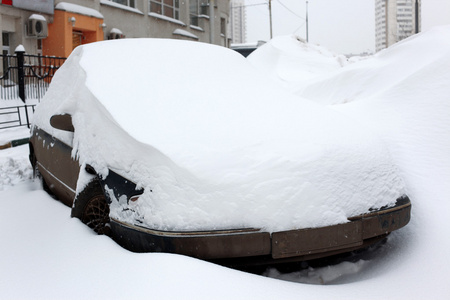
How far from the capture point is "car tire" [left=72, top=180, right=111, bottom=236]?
2.99 metres

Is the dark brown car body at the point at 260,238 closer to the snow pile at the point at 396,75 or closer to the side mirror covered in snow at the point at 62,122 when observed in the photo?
the side mirror covered in snow at the point at 62,122

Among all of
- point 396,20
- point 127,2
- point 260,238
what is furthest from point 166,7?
point 396,20

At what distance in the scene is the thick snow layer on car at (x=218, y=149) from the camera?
8.02ft

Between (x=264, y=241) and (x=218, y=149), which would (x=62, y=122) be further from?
(x=264, y=241)

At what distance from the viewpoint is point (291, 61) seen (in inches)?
574

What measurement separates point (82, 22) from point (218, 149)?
1688 cm

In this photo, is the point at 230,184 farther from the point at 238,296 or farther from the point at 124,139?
the point at 124,139

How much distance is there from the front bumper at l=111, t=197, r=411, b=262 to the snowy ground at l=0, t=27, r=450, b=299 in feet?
0.29

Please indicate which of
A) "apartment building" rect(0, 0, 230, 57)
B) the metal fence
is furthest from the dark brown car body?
"apartment building" rect(0, 0, 230, 57)

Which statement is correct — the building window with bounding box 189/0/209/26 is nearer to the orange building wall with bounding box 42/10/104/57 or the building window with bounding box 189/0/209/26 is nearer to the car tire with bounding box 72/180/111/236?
the orange building wall with bounding box 42/10/104/57

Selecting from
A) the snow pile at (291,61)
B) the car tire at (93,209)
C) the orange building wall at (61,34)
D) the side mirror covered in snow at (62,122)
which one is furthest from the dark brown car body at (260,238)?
the orange building wall at (61,34)

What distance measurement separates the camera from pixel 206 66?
384 centimetres

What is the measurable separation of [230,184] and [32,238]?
1.48 m

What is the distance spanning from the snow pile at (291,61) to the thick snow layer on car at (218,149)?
9.11 m
